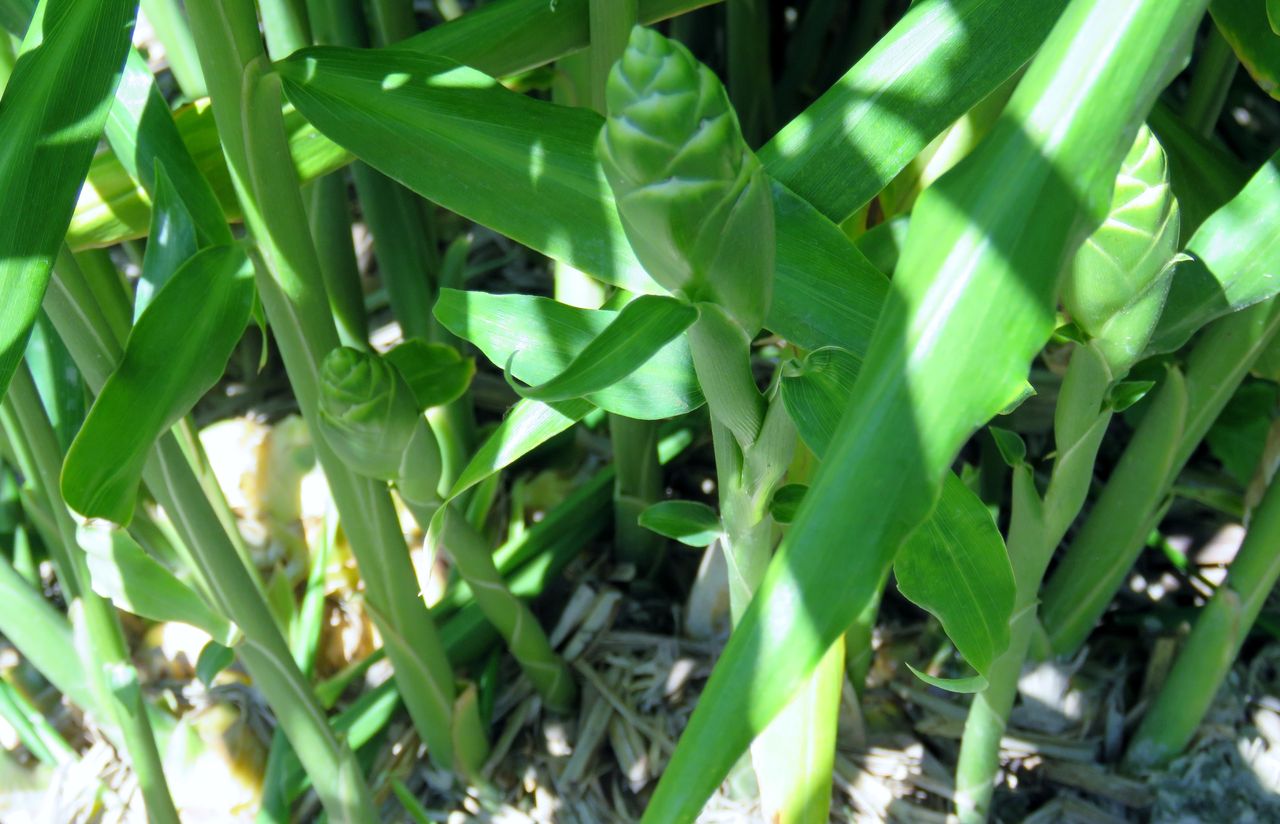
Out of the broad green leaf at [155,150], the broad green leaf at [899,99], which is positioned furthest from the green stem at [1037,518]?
the broad green leaf at [155,150]

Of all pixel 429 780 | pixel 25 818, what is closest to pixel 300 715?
pixel 429 780

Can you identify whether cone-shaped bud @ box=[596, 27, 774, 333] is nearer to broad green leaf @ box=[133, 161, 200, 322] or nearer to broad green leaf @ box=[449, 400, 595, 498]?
broad green leaf @ box=[449, 400, 595, 498]

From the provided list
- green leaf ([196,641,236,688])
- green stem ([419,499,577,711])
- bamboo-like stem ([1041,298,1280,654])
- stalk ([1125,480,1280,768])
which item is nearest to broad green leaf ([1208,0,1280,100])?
bamboo-like stem ([1041,298,1280,654])

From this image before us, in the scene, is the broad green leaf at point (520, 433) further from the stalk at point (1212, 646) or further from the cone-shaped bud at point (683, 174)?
the stalk at point (1212, 646)

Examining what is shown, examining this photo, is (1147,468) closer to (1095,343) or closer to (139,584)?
(1095,343)

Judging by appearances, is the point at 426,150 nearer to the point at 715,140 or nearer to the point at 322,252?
the point at 715,140
